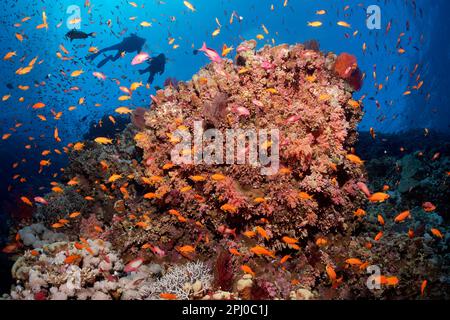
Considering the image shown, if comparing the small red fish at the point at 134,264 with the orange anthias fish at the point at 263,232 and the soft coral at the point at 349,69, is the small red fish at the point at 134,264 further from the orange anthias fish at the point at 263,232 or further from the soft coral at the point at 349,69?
the soft coral at the point at 349,69

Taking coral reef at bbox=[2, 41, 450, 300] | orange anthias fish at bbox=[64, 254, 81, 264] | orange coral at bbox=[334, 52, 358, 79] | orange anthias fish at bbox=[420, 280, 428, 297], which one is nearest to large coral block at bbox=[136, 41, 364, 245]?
coral reef at bbox=[2, 41, 450, 300]

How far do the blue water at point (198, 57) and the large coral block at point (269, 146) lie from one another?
577cm

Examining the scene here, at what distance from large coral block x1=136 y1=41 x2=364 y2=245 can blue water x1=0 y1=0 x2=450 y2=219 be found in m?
5.77

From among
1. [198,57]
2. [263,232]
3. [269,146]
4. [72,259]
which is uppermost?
[198,57]

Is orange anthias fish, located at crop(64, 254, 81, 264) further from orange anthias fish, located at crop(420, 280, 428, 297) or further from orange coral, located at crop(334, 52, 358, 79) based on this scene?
orange coral, located at crop(334, 52, 358, 79)

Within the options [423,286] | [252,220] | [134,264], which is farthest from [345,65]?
[134,264]

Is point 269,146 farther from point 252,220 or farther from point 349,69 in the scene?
point 349,69

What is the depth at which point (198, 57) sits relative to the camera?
132875 millimetres

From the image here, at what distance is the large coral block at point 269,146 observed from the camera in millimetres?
5430

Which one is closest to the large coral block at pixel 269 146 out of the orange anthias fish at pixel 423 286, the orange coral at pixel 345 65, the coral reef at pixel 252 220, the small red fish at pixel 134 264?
the coral reef at pixel 252 220

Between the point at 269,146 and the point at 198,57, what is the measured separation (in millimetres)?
137431

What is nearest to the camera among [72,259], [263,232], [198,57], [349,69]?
[263,232]

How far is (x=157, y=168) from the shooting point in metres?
7.01
